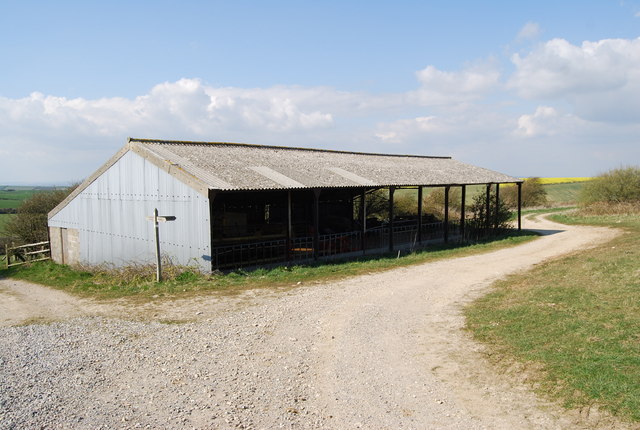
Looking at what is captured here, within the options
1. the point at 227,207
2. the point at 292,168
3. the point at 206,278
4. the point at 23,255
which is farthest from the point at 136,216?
the point at 23,255

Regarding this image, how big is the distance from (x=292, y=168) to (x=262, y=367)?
38.8 ft

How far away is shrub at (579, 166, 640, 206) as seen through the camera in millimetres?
38000

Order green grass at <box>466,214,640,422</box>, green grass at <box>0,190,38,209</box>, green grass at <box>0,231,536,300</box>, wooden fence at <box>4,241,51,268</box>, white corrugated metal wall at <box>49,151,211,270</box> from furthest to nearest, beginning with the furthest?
green grass at <box>0,190,38,209</box> → wooden fence at <box>4,241,51,268</box> → white corrugated metal wall at <box>49,151,211,270</box> → green grass at <box>0,231,536,300</box> → green grass at <box>466,214,640,422</box>

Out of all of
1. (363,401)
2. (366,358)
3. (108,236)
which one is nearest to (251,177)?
(108,236)

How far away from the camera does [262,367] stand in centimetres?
682

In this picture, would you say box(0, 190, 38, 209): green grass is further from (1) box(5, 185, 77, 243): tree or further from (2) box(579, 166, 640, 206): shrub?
(2) box(579, 166, 640, 206): shrub

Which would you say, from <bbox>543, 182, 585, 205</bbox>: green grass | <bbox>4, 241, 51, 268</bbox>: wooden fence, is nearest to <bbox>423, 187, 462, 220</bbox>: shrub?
<bbox>4, 241, 51, 268</bbox>: wooden fence

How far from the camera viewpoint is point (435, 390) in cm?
603

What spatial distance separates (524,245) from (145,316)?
17.2 metres

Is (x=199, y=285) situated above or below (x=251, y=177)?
below

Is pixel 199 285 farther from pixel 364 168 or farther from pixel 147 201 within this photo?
pixel 364 168

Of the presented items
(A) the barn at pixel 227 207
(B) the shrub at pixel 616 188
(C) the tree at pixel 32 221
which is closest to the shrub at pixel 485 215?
(A) the barn at pixel 227 207

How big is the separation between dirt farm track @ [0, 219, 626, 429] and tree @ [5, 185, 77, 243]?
1737 centimetres

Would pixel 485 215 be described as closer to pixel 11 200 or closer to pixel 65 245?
pixel 65 245
